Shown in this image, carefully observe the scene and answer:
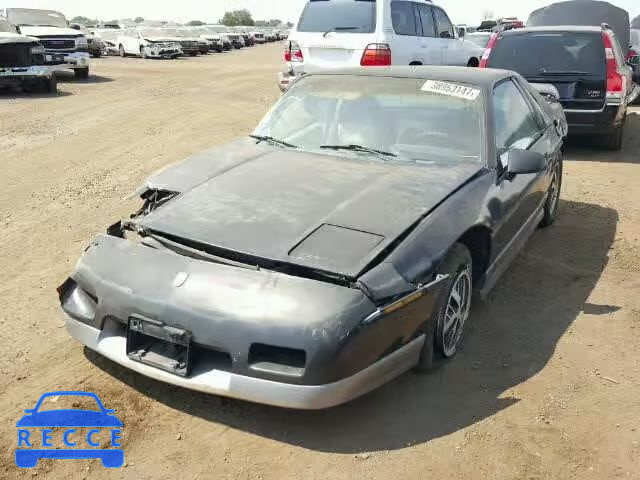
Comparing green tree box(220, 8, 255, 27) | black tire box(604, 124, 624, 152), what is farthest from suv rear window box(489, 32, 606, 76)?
green tree box(220, 8, 255, 27)

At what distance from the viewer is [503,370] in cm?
343

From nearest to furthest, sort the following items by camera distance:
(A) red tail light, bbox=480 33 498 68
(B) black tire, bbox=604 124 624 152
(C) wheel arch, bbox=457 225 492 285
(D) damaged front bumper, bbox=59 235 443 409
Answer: (D) damaged front bumper, bbox=59 235 443 409, (C) wheel arch, bbox=457 225 492 285, (B) black tire, bbox=604 124 624 152, (A) red tail light, bbox=480 33 498 68

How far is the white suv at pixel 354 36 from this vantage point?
940cm

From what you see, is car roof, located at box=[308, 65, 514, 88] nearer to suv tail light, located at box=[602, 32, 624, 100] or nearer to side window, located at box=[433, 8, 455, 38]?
suv tail light, located at box=[602, 32, 624, 100]

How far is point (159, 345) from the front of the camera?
297 cm

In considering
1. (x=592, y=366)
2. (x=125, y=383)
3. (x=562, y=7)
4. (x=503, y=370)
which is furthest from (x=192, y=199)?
(x=562, y=7)

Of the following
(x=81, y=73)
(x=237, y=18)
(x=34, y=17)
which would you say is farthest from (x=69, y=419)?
(x=237, y=18)

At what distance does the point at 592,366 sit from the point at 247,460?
1970 mm

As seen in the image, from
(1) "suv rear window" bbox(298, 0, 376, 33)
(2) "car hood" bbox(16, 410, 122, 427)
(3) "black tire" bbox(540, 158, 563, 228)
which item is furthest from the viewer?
(1) "suv rear window" bbox(298, 0, 376, 33)

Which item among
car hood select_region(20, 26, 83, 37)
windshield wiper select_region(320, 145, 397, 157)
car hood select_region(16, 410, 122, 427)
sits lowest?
car hood select_region(16, 410, 122, 427)

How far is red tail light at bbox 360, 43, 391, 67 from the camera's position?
9.30m

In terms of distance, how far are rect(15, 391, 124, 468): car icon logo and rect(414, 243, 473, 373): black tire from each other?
149 centimetres

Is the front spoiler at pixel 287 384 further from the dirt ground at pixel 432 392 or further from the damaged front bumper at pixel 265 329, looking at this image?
the dirt ground at pixel 432 392

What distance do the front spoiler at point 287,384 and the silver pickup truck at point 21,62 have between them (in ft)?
41.5
